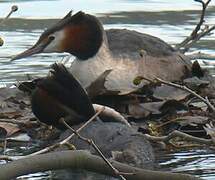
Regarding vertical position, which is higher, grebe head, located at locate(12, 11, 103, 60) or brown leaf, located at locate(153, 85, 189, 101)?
grebe head, located at locate(12, 11, 103, 60)

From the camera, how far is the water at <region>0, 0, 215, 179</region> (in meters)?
10.3

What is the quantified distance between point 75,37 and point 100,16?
13.4 ft

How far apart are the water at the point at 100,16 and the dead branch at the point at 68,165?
3.97 metres

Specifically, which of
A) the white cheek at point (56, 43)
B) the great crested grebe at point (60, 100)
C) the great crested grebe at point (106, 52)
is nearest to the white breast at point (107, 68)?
the great crested grebe at point (106, 52)

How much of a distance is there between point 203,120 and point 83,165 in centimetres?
214

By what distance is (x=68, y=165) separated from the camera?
216 inches

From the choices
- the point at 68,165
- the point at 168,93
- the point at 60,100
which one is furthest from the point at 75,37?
the point at 68,165

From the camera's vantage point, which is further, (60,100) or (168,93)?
(168,93)

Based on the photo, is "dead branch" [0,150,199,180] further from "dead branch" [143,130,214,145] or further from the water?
the water

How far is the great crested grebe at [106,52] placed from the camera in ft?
27.5

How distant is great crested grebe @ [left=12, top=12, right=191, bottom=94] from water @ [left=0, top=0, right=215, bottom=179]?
43.2 inches

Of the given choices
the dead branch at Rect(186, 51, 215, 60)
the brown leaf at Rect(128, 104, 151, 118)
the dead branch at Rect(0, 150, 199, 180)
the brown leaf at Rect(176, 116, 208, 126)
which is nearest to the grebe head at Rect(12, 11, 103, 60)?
the brown leaf at Rect(128, 104, 151, 118)

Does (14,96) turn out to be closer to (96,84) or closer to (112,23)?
(96,84)

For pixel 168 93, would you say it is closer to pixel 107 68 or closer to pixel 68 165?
pixel 107 68
